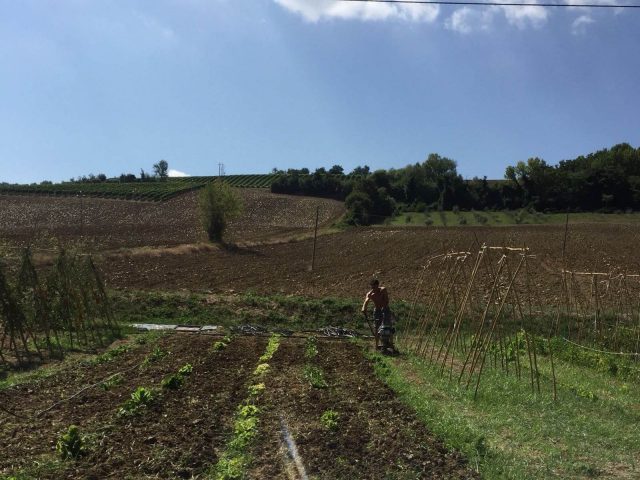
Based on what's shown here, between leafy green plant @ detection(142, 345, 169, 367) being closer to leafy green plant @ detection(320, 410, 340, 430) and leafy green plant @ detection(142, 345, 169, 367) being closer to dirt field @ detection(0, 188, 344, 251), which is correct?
leafy green plant @ detection(320, 410, 340, 430)

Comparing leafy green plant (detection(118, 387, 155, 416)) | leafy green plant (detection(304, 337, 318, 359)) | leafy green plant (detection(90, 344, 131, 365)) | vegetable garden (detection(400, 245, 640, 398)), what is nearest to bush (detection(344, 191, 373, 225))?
vegetable garden (detection(400, 245, 640, 398))

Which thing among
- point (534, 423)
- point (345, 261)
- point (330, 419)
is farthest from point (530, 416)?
point (345, 261)

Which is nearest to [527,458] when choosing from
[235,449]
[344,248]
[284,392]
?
[235,449]

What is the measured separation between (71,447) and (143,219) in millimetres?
59247

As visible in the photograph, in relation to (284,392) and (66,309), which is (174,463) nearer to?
(284,392)

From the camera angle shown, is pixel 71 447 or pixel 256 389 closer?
pixel 71 447

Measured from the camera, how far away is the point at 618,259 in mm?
32219

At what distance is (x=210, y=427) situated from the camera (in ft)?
24.7

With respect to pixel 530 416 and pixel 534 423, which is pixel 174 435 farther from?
pixel 530 416

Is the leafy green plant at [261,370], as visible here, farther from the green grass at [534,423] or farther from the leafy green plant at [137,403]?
the leafy green plant at [137,403]

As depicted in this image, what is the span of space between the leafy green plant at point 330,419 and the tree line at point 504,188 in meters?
52.9

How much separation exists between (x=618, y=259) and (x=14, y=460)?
32719 mm

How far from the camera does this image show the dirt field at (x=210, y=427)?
6055 millimetres

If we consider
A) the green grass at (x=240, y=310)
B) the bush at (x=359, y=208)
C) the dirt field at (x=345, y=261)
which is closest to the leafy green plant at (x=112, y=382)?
the green grass at (x=240, y=310)
